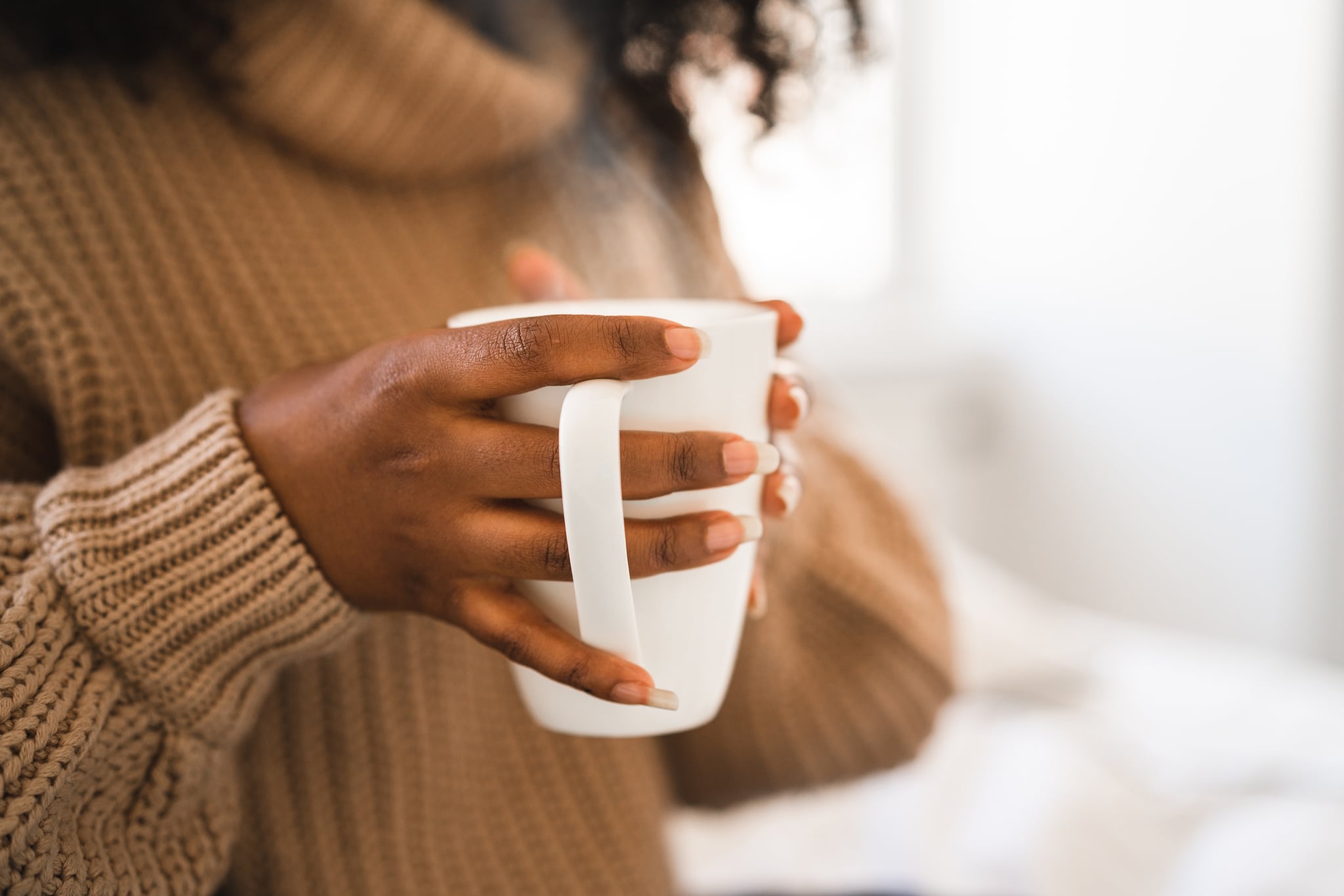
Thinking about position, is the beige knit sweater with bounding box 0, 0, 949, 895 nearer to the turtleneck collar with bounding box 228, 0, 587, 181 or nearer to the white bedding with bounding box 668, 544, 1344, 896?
the turtleneck collar with bounding box 228, 0, 587, 181

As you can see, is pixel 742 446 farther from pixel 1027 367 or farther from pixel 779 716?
pixel 1027 367

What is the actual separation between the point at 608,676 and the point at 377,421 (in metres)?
0.11

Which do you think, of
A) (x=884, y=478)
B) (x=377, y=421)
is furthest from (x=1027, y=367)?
(x=377, y=421)

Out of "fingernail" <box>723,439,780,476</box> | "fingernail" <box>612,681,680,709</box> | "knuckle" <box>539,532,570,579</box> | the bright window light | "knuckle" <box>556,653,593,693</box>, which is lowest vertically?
the bright window light

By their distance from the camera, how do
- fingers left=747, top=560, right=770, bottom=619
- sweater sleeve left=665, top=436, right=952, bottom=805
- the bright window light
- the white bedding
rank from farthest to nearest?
the bright window light < the white bedding < sweater sleeve left=665, top=436, right=952, bottom=805 < fingers left=747, top=560, right=770, bottom=619

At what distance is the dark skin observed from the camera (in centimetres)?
27

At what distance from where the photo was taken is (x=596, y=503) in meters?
0.27

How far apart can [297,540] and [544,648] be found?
0.10 meters

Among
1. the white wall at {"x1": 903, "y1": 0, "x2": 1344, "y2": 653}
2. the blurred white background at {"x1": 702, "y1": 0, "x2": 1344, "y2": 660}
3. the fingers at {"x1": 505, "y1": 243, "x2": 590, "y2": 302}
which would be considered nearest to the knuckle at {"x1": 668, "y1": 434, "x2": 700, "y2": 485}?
the fingers at {"x1": 505, "y1": 243, "x2": 590, "y2": 302}

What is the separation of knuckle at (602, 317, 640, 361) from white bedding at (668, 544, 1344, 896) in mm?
495

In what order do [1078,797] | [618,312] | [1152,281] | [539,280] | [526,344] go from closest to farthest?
[526,344] → [618,312] → [539,280] → [1078,797] → [1152,281]

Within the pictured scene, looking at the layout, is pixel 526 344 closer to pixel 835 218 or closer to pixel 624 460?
pixel 624 460

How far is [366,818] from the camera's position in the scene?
1.67 ft

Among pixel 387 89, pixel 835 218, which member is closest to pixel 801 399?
pixel 387 89
